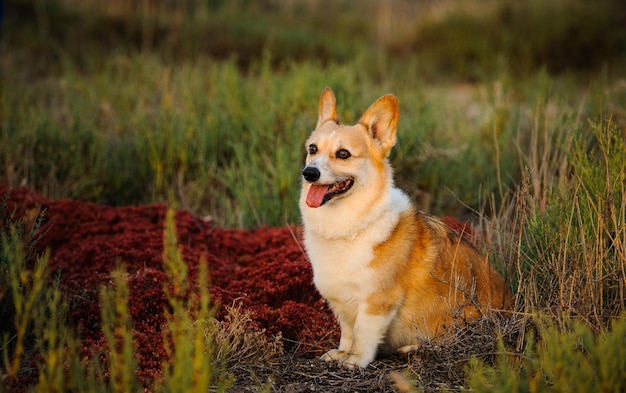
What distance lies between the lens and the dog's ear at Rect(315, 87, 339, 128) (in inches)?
170

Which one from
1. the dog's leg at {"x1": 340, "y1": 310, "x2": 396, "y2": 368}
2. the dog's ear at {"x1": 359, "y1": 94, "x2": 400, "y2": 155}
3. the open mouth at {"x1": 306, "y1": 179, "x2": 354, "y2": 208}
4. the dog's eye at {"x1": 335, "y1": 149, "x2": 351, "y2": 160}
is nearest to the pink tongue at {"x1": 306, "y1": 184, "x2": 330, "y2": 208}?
the open mouth at {"x1": 306, "y1": 179, "x2": 354, "y2": 208}

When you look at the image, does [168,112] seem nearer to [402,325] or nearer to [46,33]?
[402,325]

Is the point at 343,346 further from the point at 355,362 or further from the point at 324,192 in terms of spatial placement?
the point at 324,192

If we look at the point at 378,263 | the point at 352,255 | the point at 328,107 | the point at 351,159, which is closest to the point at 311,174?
the point at 351,159

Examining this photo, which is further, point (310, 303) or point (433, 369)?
point (310, 303)

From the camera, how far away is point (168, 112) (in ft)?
22.2

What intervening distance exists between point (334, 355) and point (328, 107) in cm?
163

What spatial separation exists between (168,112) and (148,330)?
3.52m

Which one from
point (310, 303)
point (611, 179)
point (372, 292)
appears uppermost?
point (611, 179)

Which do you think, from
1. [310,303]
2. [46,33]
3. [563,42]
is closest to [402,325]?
[310,303]

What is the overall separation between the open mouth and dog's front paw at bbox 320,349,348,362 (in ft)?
2.72

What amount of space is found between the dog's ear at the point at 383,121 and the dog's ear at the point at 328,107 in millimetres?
334

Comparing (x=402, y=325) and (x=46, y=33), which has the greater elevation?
(x=46, y=33)

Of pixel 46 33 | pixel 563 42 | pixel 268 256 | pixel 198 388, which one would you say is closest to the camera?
pixel 198 388
